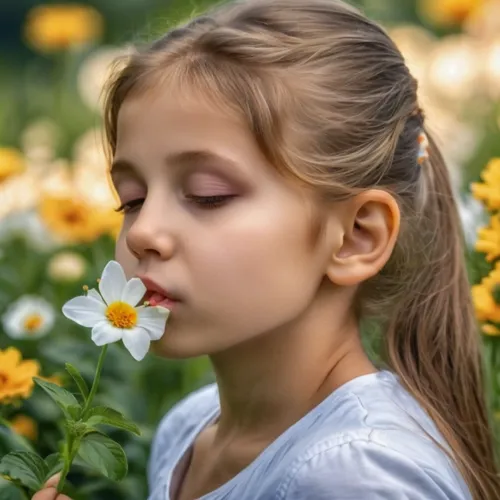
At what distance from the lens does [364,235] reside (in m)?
1.62

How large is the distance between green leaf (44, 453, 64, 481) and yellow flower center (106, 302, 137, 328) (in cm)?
19

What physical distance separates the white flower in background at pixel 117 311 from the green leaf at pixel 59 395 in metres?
0.07

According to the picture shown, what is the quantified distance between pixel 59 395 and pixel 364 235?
18.4 inches

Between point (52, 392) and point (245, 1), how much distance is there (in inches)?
25.3

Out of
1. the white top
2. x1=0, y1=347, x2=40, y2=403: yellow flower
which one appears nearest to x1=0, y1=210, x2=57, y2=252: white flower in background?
x1=0, y1=347, x2=40, y2=403: yellow flower

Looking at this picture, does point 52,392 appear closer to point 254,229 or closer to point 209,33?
point 254,229

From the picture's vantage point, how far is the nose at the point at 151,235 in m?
1.49

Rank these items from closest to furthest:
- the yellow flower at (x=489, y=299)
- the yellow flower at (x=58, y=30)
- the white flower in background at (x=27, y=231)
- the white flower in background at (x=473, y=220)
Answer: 1. the yellow flower at (x=489, y=299)
2. the white flower in background at (x=473, y=220)
3. the white flower in background at (x=27, y=231)
4. the yellow flower at (x=58, y=30)

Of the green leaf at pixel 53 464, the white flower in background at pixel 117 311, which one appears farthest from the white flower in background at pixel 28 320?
the white flower in background at pixel 117 311

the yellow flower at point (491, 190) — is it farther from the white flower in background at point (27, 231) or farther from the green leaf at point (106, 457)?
the white flower in background at point (27, 231)

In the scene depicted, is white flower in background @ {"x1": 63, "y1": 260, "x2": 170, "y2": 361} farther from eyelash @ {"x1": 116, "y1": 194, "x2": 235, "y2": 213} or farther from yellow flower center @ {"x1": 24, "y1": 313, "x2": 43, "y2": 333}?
yellow flower center @ {"x1": 24, "y1": 313, "x2": 43, "y2": 333}

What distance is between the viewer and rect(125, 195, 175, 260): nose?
1.49 m

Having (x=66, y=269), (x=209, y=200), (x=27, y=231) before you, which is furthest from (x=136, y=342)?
Result: (x=27, y=231)

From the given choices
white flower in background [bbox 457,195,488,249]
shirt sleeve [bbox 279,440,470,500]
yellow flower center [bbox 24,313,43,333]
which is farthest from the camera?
yellow flower center [bbox 24,313,43,333]
